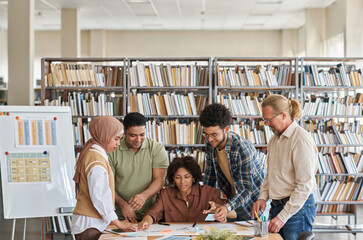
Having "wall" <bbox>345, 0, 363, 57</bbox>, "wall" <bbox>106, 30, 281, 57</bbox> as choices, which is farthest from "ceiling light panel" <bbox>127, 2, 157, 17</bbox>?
"wall" <bbox>345, 0, 363, 57</bbox>

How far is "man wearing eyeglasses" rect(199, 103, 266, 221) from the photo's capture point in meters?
3.52

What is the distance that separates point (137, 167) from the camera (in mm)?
3932

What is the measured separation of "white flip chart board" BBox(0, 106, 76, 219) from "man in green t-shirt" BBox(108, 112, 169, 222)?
1311mm

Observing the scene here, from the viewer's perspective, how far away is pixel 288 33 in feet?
49.3

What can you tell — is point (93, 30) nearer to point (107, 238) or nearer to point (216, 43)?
point (216, 43)

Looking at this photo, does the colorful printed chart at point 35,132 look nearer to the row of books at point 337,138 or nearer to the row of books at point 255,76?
the row of books at point 255,76

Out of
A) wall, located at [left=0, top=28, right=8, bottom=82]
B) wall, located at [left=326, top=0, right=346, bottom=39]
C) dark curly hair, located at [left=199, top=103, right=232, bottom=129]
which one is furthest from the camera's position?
wall, located at [left=0, top=28, right=8, bottom=82]

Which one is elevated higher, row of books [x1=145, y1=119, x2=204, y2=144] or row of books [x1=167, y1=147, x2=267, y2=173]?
row of books [x1=145, y1=119, x2=204, y2=144]

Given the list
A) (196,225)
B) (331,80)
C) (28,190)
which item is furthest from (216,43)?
(196,225)

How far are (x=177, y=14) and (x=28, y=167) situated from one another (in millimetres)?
8285

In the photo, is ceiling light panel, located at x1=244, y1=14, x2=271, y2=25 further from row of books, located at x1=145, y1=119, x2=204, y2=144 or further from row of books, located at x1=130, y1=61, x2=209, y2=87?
row of books, located at x1=145, y1=119, x2=204, y2=144

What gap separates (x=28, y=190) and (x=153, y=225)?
1.80 m

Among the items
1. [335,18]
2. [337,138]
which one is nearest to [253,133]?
[337,138]

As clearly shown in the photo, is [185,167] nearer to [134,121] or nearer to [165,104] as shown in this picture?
[134,121]
